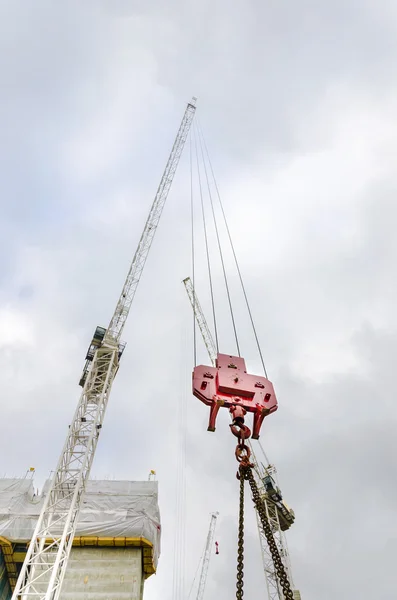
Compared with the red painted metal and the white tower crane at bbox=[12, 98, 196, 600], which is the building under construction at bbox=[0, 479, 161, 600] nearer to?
the white tower crane at bbox=[12, 98, 196, 600]

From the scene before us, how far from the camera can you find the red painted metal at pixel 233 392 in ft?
32.7

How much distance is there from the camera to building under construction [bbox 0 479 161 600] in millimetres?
28078

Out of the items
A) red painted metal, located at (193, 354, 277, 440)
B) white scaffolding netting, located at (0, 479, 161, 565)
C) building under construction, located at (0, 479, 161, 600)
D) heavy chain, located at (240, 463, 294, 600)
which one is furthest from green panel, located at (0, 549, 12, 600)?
heavy chain, located at (240, 463, 294, 600)

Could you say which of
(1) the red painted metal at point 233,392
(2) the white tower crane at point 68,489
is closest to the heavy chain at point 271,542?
(1) the red painted metal at point 233,392

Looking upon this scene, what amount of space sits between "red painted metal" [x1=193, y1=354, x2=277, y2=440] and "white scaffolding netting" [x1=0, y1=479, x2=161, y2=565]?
26242 mm

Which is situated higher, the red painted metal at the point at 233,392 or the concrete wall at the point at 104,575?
the concrete wall at the point at 104,575

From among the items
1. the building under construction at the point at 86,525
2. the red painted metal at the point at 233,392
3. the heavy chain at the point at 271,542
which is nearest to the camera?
the heavy chain at the point at 271,542

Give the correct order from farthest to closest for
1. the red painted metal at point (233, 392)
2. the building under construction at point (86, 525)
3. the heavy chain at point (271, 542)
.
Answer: the building under construction at point (86, 525), the red painted metal at point (233, 392), the heavy chain at point (271, 542)

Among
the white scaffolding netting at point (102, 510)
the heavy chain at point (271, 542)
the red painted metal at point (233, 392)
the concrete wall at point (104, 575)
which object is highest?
the white scaffolding netting at point (102, 510)

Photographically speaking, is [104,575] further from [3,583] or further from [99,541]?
[3,583]

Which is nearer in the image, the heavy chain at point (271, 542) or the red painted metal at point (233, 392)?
the heavy chain at point (271, 542)

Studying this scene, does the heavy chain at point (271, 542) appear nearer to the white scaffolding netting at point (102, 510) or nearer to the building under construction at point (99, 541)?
the building under construction at point (99, 541)

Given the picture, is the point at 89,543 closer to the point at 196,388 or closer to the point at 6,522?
the point at 6,522

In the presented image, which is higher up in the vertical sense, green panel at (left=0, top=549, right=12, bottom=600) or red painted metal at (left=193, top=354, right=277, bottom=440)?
green panel at (left=0, top=549, right=12, bottom=600)
